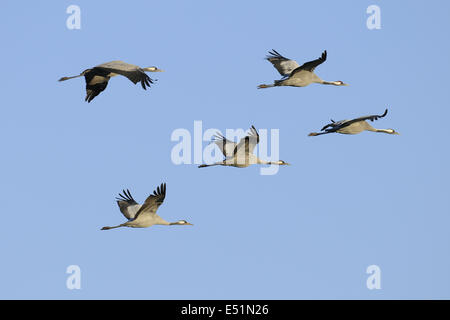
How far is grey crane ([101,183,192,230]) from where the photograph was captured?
72.3 ft

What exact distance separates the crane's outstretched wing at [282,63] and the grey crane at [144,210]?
5.06m

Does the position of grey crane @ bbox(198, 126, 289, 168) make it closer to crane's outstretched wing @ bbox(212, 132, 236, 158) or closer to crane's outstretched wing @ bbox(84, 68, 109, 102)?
crane's outstretched wing @ bbox(212, 132, 236, 158)

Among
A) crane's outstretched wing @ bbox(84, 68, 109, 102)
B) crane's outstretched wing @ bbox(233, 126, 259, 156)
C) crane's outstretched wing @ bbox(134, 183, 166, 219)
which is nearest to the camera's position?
crane's outstretched wing @ bbox(134, 183, 166, 219)

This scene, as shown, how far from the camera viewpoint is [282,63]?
1077 inches

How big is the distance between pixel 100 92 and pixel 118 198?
8.10ft

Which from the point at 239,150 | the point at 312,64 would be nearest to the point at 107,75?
the point at 239,150

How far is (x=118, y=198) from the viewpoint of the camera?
984 inches

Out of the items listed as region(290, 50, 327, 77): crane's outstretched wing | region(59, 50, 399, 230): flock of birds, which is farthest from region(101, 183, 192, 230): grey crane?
region(290, 50, 327, 77): crane's outstretched wing

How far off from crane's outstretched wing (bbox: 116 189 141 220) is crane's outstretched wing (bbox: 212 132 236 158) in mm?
2274

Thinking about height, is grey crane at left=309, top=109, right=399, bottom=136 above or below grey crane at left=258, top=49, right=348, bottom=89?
below

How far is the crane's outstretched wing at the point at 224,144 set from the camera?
80.5 feet

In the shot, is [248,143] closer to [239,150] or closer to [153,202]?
[239,150]
